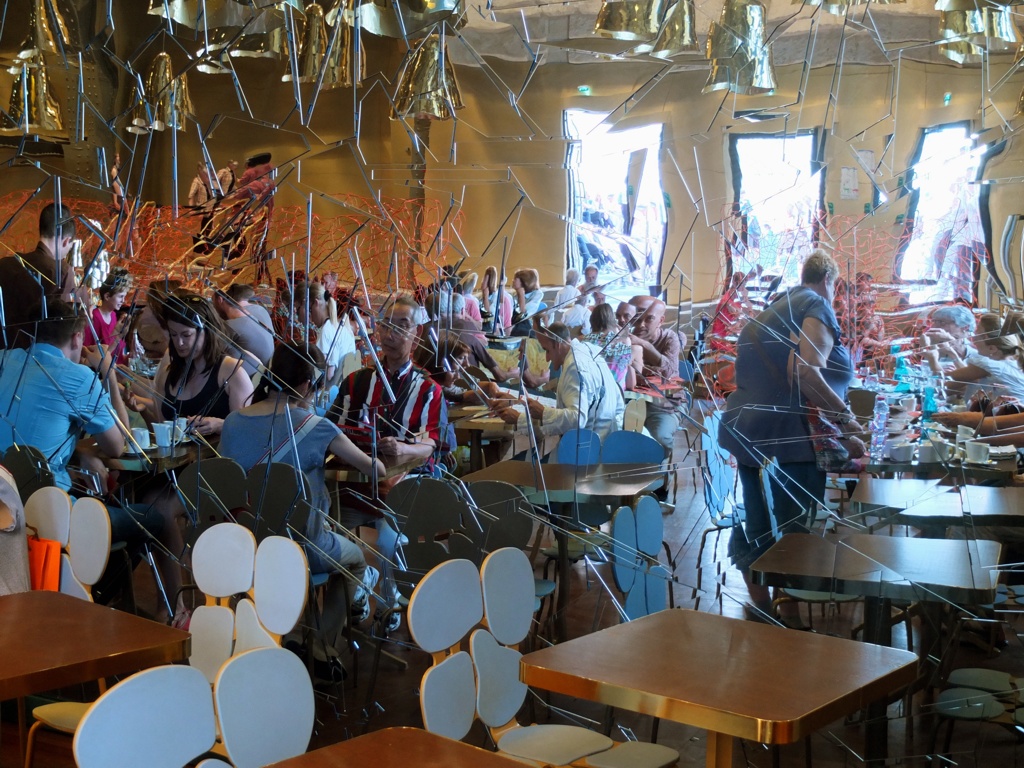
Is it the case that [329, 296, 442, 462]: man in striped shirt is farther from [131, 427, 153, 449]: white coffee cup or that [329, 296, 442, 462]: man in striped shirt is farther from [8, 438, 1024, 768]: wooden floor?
[131, 427, 153, 449]: white coffee cup

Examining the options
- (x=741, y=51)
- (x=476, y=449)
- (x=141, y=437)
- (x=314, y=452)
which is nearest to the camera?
(x=741, y=51)

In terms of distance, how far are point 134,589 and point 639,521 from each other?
1779 mm

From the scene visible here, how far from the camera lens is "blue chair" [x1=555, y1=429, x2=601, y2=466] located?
2.79 metres

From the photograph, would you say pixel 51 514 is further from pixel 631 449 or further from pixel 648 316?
pixel 648 316

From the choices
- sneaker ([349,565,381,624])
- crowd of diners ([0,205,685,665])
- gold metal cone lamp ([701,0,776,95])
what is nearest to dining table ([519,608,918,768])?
crowd of diners ([0,205,685,665])

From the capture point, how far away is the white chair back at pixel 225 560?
2732mm

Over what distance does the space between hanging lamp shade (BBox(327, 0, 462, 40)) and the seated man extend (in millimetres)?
1387

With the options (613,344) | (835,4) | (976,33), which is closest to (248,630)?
(613,344)

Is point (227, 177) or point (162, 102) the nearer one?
point (227, 177)

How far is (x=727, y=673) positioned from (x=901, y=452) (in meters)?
0.73

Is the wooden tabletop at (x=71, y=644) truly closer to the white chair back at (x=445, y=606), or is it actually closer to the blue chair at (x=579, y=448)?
the white chair back at (x=445, y=606)

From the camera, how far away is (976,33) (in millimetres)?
2350

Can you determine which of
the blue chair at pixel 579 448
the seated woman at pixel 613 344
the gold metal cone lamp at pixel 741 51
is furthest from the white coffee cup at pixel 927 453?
the gold metal cone lamp at pixel 741 51

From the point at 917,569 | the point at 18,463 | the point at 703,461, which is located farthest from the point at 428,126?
the point at 18,463
